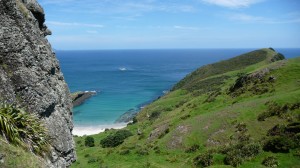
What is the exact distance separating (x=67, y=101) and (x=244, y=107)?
1245 inches

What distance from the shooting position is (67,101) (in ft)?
88.5

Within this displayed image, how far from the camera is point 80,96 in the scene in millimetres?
152625

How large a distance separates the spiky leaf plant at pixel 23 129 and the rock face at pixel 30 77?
2.82 ft

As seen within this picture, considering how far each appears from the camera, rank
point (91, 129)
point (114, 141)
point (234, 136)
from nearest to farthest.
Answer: point (234, 136) → point (114, 141) → point (91, 129)

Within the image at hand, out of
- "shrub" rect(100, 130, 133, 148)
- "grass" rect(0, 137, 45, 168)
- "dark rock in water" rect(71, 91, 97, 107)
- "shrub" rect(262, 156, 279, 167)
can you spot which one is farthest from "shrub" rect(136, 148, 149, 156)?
"dark rock in water" rect(71, 91, 97, 107)

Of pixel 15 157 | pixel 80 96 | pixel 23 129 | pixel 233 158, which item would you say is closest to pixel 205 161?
pixel 233 158

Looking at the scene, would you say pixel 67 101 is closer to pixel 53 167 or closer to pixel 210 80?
pixel 53 167

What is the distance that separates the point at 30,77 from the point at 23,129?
3625 mm

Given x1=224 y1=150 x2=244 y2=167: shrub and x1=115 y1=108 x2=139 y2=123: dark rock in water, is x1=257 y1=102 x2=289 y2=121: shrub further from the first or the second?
x1=115 y1=108 x2=139 y2=123: dark rock in water

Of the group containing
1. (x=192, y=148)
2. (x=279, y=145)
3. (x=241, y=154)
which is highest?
(x=279, y=145)

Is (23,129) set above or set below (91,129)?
above

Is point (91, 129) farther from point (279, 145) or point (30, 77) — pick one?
point (30, 77)

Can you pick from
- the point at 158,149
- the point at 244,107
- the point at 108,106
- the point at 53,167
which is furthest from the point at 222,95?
the point at 108,106

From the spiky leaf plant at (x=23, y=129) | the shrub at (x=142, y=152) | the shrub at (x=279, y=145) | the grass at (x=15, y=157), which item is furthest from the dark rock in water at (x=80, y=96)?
the grass at (x=15, y=157)
